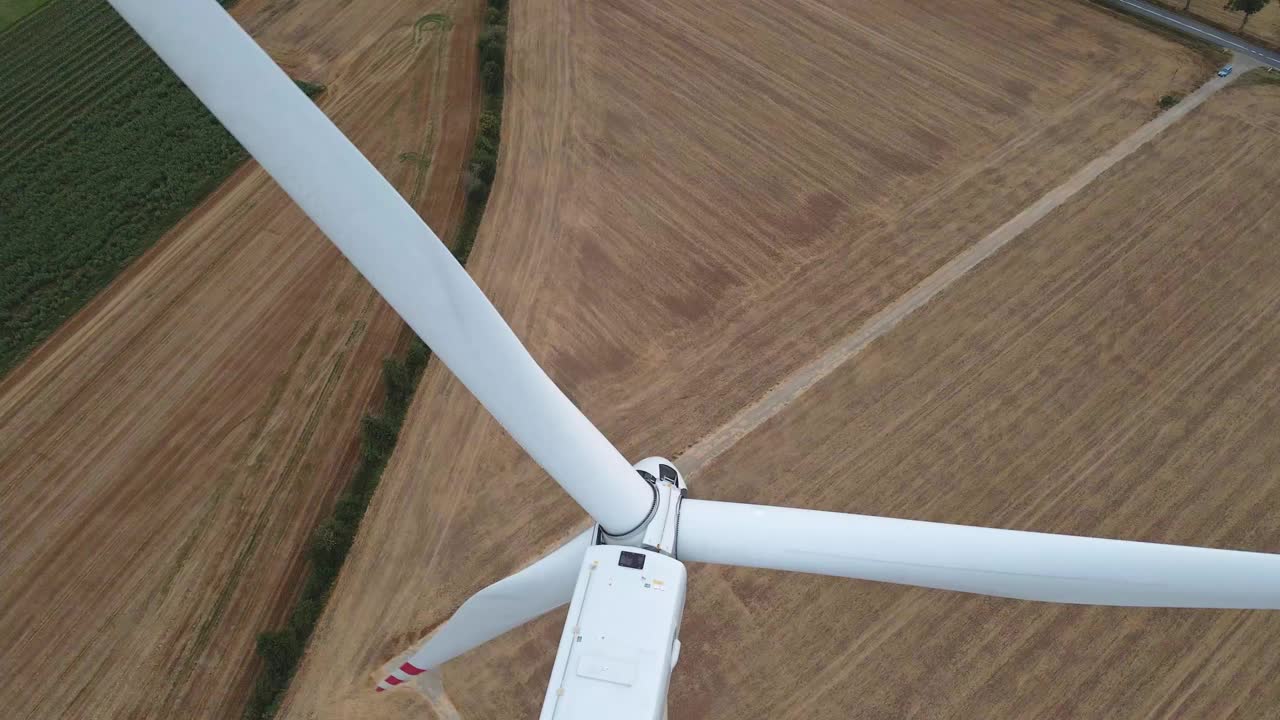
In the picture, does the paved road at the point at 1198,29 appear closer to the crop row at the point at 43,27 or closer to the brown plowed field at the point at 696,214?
the brown plowed field at the point at 696,214

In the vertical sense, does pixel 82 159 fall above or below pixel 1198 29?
above

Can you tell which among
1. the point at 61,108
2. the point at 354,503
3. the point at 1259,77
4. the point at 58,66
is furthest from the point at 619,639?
the point at 58,66

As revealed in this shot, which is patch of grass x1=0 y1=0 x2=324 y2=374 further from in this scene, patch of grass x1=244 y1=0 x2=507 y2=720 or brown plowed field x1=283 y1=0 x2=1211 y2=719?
brown plowed field x1=283 y1=0 x2=1211 y2=719

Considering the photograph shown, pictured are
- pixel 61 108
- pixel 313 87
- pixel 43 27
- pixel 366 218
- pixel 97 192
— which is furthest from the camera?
pixel 43 27

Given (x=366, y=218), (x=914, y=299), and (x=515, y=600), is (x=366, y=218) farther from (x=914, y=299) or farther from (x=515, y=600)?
(x=914, y=299)

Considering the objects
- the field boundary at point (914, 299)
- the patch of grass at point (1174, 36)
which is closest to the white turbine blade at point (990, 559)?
the field boundary at point (914, 299)

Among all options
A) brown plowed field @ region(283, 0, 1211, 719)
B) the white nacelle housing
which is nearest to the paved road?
brown plowed field @ region(283, 0, 1211, 719)
